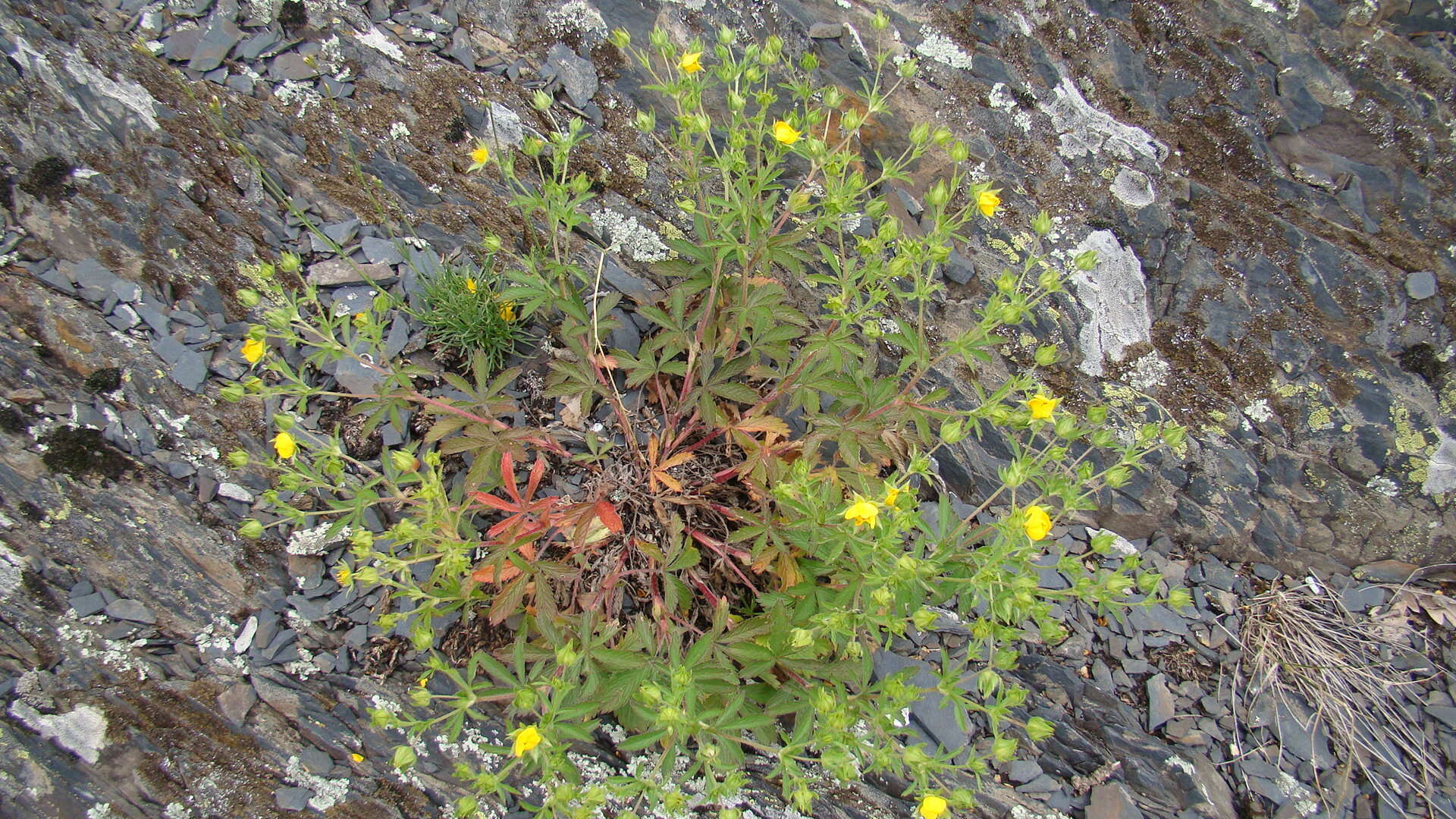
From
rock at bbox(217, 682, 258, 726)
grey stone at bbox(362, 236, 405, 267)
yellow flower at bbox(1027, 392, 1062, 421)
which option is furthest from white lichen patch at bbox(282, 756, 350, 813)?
yellow flower at bbox(1027, 392, 1062, 421)

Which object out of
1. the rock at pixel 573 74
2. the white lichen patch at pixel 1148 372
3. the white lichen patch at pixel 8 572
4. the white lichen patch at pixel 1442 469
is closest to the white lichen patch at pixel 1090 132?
the white lichen patch at pixel 1148 372

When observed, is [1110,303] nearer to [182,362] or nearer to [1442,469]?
[1442,469]

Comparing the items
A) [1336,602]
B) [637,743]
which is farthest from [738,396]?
[1336,602]

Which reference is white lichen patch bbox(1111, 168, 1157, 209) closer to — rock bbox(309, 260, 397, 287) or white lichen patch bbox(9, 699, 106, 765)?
rock bbox(309, 260, 397, 287)

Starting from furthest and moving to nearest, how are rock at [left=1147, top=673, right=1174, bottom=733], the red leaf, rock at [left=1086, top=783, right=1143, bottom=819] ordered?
rock at [left=1147, top=673, right=1174, bottom=733], rock at [left=1086, top=783, right=1143, bottom=819], the red leaf

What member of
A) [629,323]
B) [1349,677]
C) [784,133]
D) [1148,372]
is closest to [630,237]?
[629,323]
